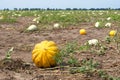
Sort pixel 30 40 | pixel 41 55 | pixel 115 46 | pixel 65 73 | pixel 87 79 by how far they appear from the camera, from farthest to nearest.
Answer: pixel 30 40 < pixel 115 46 < pixel 41 55 < pixel 65 73 < pixel 87 79

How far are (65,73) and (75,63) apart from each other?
1.66 feet

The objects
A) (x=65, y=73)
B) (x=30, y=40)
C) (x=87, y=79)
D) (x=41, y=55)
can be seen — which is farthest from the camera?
(x=30, y=40)

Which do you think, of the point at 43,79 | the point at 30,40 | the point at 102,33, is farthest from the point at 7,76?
the point at 102,33

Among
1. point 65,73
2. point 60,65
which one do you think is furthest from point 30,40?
point 65,73

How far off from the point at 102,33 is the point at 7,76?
21.7 ft

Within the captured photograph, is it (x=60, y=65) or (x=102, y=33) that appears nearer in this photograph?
(x=60, y=65)

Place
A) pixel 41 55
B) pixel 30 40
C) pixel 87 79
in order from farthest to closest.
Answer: pixel 30 40 → pixel 41 55 → pixel 87 79

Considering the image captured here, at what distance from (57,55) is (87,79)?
1.06 m

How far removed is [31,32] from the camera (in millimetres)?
11648

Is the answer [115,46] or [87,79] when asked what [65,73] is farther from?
[115,46]

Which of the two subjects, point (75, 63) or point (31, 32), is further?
point (31, 32)

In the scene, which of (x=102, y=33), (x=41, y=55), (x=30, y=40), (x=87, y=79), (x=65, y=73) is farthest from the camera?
(x=102, y=33)

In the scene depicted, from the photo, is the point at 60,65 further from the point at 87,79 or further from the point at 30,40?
the point at 30,40

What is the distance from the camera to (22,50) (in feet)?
25.8
